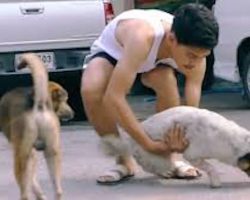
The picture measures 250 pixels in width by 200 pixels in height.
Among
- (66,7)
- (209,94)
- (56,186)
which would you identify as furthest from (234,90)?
(56,186)

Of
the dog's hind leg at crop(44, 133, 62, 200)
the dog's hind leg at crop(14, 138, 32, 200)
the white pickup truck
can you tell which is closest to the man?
the dog's hind leg at crop(44, 133, 62, 200)

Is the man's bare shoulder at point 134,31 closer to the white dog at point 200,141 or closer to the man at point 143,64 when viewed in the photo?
the man at point 143,64

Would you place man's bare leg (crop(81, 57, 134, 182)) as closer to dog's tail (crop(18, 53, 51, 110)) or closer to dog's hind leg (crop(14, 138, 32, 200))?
dog's tail (crop(18, 53, 51, 110))

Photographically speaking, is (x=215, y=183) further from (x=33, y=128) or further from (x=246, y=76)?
(x=246, y=76)

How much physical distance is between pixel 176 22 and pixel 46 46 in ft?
12.1

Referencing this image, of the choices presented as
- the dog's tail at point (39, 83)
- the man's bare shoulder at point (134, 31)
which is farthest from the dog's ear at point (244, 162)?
the dog's tail at point (39, 83)

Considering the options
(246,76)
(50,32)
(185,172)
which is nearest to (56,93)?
(185,172)

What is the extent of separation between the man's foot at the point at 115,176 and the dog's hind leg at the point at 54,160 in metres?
0.66

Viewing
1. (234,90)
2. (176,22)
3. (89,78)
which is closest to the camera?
(176,22)

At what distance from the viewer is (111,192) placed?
610cm

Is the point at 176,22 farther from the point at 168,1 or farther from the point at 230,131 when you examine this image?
the point at 168,1

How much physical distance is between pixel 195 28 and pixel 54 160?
3.87 ft

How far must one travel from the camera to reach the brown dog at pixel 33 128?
213 inches

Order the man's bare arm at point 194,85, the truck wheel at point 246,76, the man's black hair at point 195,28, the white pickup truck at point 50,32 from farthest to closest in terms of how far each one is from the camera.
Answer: the truck wheel at point 246,76, the white pickup truck at point 50,32, the man's bare arm at point 194,85, the man's black hair at point 195,28
